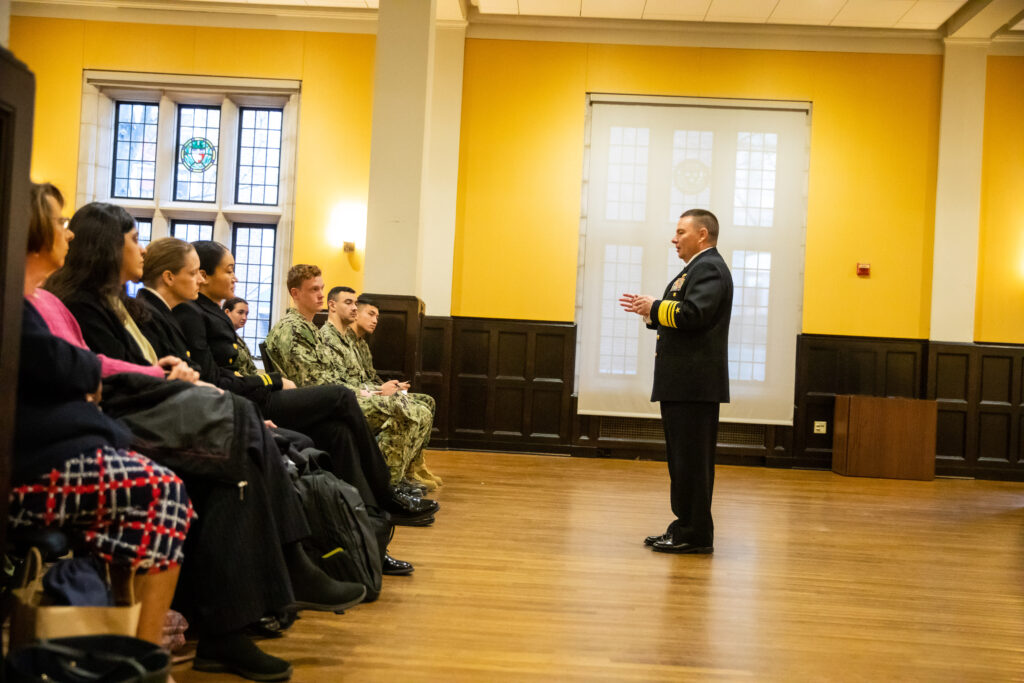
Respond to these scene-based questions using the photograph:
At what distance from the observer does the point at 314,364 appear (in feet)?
14.3

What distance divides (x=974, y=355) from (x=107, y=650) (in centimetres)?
778

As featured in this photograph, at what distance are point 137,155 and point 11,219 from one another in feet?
25.3

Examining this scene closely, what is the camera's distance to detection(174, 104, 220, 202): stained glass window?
27.3 ft

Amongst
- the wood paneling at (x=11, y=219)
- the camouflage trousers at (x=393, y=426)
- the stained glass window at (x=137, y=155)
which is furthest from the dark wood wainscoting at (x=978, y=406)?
the wood paneling at (x=11, y=219)

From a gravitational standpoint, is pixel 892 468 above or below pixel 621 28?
below

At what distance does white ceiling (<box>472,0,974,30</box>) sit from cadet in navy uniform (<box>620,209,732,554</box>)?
4286 mm

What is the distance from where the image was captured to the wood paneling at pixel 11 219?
1.35 metres

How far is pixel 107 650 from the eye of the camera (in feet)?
4.88

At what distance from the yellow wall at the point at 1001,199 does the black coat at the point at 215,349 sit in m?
6.67

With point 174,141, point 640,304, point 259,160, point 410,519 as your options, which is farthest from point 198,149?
point 640,304

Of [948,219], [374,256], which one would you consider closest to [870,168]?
[948,219]

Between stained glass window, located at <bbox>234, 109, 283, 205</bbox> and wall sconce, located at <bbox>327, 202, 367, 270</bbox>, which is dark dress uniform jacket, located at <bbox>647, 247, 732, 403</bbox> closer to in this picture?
wall sconce, located at <bbox>327, 202, 367, 270</bbox>

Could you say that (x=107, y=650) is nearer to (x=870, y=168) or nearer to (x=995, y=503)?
(x=995, y=503)

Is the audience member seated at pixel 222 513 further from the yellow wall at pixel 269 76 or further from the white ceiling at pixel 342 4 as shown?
the white ceiling at pixel 342 4
